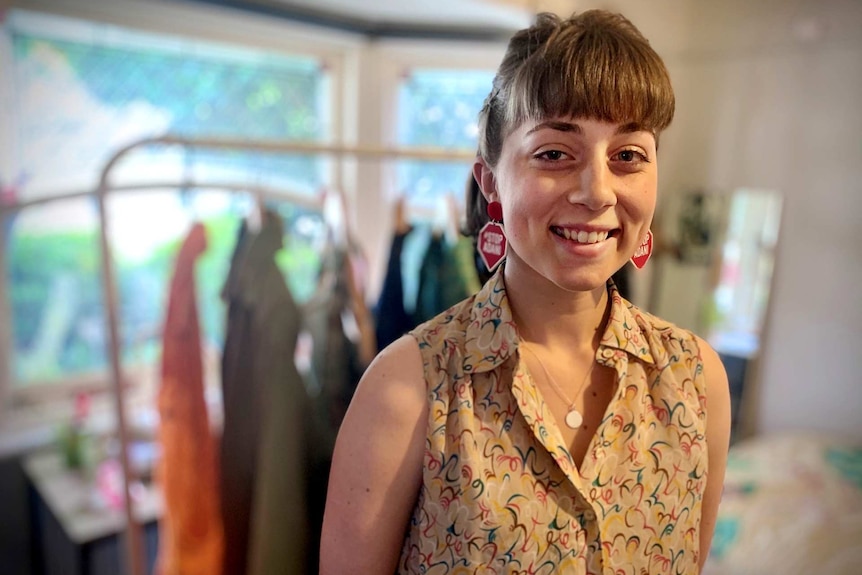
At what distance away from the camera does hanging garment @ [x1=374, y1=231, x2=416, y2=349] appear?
3.15ft

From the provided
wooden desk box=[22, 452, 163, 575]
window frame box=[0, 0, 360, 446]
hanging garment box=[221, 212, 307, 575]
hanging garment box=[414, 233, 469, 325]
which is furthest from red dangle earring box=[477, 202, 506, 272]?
window frame box=[0, 0, 360, 446]

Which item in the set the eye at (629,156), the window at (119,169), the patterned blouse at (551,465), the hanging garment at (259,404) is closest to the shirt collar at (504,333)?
the patterned blouse at (551,465)

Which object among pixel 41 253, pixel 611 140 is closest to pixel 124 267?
pixel 41 253

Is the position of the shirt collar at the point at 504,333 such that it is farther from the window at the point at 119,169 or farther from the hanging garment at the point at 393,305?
the window at the point at 119,169

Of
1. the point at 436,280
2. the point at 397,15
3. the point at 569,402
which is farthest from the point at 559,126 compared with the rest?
the point at 397,15

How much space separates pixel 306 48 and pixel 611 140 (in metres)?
1.50

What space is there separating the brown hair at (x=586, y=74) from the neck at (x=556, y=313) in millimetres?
117

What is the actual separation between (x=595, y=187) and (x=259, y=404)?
738 millimetres

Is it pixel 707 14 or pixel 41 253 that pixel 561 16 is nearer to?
pixel 707 14

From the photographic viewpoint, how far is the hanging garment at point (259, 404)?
0.91m

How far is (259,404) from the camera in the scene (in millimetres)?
953

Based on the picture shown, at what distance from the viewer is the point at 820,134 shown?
1.07 m

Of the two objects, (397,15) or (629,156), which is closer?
(629,156)

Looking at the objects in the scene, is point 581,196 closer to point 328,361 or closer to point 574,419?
point 574,419
